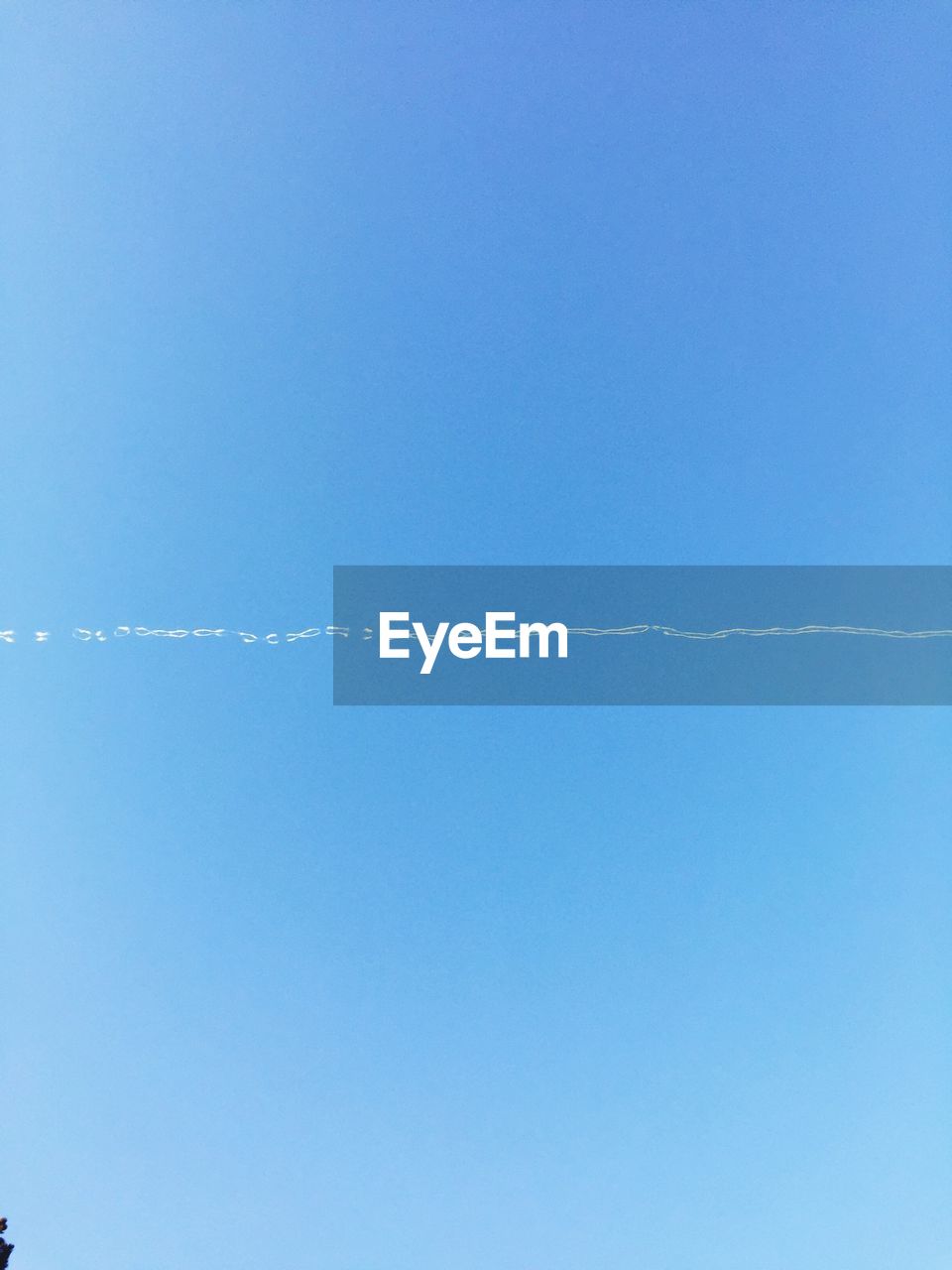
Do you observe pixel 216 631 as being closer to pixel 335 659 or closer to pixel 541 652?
pixel 335 659

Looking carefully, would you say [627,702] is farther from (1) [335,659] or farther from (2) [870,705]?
(1) [335,659]

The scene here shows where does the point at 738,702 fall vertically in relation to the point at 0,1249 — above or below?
above

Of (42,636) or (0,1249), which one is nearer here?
(42,636)

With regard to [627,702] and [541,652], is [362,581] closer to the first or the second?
[541,652]

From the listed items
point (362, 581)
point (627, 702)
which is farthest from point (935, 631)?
point (362, 581)

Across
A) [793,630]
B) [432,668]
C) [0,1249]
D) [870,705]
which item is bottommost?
[0,1249]

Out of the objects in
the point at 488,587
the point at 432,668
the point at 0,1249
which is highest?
the point at 488,587

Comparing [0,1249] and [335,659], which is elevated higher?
[335,659]

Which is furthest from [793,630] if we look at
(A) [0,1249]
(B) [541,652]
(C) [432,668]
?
(A) [0,1249]
